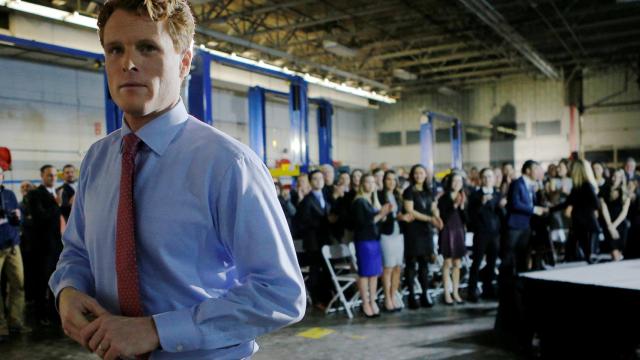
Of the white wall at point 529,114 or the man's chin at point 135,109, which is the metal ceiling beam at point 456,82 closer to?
the white wall at point 529,114

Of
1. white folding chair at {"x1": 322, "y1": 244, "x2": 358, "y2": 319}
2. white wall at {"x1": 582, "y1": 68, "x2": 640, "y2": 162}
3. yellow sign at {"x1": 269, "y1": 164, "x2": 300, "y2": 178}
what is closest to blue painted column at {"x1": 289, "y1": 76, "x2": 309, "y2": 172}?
yellow sign at {"x1": 269, "y1": 164, "x2": 300, "y2": 178}

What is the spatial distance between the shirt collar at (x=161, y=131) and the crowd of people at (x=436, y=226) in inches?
182

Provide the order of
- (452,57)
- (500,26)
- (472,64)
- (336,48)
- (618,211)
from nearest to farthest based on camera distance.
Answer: (618,211) → (500,26) → (336,48) → (452,57) → (472,64)

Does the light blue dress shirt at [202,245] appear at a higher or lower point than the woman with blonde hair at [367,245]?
higher

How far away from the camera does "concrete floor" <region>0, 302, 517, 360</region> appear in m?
4.19

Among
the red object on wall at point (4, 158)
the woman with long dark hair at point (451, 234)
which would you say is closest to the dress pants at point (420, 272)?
the woman with long dark hair at point (451, 234)

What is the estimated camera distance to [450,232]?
6.03 metres

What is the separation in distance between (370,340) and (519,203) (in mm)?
2342

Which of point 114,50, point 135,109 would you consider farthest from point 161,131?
point 114,50

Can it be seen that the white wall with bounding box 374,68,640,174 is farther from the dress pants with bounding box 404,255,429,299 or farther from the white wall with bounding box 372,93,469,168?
the dress pants with bounding box 404,255,429,299

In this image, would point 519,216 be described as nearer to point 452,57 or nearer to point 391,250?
point 391,250

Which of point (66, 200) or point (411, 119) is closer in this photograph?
point (66, 200)

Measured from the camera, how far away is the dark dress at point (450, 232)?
236 inches

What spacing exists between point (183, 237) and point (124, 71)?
0.31 metres
